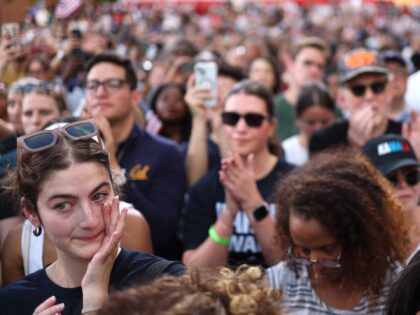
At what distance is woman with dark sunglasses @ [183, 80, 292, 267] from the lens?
11.8 ft

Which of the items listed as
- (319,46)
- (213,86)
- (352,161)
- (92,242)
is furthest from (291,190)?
(319,46)

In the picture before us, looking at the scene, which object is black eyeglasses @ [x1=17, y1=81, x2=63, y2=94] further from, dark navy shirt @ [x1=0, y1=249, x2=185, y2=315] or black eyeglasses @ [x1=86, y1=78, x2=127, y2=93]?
dark navy shirt @ [x1=0, y1=249, x2=185, y2=315]

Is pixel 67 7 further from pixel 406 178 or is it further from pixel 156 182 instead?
pixel 406 178

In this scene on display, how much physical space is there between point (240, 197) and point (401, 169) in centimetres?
79

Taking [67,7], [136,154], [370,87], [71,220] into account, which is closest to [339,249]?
[71,220]

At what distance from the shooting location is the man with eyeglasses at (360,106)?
15.4 feet

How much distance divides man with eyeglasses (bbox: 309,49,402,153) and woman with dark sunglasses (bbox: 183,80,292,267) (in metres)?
0.50

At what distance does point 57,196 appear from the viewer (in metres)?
2.21

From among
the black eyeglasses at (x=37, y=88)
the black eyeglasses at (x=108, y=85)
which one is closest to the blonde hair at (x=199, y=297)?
the black eyeglasses at (x=108, y=85)

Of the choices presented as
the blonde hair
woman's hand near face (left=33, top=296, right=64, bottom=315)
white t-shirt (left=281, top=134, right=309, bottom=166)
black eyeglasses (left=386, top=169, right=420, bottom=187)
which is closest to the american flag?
white t-shirt (left=281, top=134, right=309, bottom=166)

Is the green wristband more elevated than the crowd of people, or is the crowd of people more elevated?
the crowd of people

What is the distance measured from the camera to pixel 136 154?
4.29 metres

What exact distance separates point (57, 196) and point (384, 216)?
1326 millimetres

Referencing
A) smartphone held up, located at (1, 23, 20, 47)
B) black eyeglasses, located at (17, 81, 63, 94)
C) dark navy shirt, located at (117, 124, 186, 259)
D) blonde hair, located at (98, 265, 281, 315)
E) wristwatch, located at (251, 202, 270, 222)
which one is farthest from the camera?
smartphone held up, located at (1, 23, 20, 47)
